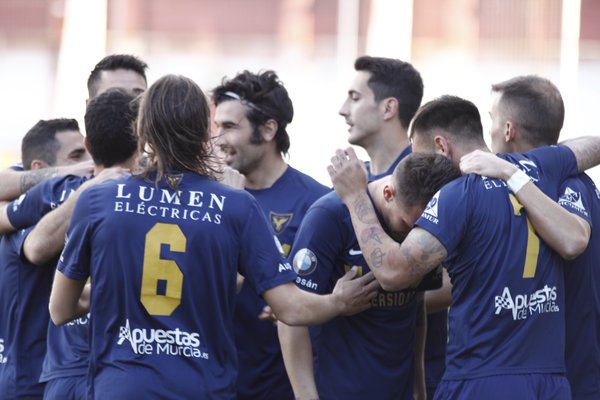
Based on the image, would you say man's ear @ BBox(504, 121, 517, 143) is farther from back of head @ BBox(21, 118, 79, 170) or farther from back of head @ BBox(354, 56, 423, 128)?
back of head @ BBox(21, 118, 79, 170)

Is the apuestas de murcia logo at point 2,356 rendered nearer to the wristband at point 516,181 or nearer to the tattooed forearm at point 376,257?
the tattooed forearm at point 376,257

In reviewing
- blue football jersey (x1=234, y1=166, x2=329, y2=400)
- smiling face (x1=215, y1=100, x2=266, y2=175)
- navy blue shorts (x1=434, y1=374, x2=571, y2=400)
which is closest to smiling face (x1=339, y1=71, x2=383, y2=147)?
smiling face (x1=215, y1=100, x2=266, y2=175)

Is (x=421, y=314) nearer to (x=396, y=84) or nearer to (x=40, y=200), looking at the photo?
(x=396, y=84)

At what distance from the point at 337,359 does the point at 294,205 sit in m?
1.30

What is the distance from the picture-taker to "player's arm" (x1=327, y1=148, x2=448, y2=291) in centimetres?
493

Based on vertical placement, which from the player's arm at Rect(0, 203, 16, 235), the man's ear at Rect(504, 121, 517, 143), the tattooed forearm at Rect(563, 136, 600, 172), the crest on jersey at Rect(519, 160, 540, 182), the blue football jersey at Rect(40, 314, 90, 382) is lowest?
the blue football jersey at Rect(40, 314, 90, 382)

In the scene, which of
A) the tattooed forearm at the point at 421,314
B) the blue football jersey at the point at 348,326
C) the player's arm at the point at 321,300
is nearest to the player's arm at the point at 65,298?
the player's arm at the point at 321,300

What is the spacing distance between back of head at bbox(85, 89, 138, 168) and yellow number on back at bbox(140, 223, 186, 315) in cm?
83

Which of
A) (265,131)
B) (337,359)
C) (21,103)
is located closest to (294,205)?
(265,131)

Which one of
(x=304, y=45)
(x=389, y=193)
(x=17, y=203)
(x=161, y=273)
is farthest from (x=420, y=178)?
(x=304, y=45)

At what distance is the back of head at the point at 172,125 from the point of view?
4.59m

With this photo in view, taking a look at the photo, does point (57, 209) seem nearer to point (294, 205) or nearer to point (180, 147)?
point (180, 147)

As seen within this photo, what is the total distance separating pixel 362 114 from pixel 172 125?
2.77m

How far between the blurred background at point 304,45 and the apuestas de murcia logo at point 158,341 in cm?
1430
